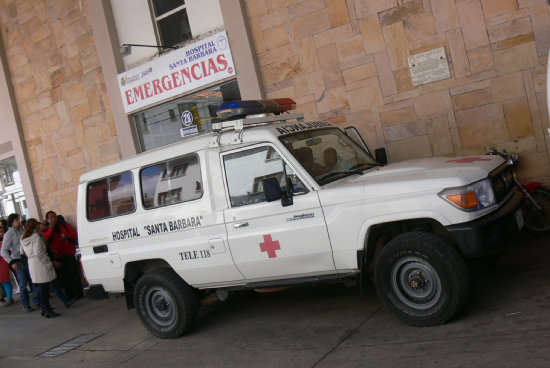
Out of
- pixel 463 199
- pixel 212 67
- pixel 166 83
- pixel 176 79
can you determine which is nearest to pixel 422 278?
pixel 463 199

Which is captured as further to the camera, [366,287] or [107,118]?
[107,118]

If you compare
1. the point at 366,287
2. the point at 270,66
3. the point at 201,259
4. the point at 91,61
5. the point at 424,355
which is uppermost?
the point at 91,61

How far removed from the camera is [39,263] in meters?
8.98

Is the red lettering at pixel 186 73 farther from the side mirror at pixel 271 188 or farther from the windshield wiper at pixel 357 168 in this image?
the side mirror at pixel 271 188

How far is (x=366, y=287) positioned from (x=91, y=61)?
961cm

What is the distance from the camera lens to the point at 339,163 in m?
5.71

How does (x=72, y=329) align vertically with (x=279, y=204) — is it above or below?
below

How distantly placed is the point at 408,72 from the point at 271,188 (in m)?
4.36

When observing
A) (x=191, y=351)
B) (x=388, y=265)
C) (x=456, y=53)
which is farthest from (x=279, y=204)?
(x=456, y=53)

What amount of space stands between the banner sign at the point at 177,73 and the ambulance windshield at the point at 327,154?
15.0 ft

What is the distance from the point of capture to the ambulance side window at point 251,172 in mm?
5434

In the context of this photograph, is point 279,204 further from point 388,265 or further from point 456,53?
point 456,53

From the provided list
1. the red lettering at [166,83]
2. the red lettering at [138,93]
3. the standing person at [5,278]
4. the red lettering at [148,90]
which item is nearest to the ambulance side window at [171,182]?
the red lettering at [166,83]

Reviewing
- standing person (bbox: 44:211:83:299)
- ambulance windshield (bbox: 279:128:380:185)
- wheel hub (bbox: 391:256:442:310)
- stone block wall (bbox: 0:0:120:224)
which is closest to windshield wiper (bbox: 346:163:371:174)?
ambulance windshield (bbox: 279:128:380:185)
